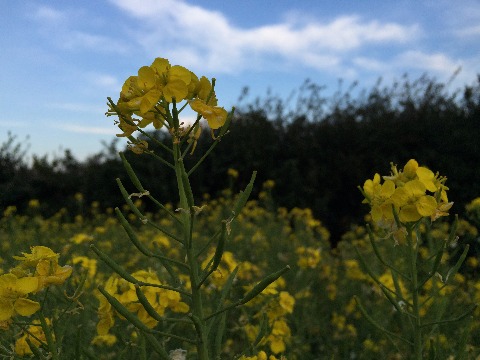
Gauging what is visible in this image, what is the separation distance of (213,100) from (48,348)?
0.71m

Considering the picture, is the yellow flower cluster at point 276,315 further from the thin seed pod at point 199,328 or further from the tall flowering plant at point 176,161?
the thin seed pod at point 199,328

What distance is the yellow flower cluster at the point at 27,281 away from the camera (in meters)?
1.30

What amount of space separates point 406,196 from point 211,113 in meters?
0.65

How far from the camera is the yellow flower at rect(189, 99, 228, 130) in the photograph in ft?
3.89

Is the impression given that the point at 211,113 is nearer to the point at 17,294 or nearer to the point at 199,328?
the point at 199,328

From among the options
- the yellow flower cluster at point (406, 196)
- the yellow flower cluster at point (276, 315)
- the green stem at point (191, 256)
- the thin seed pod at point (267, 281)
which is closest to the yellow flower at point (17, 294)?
the green stem at point (191, 256)

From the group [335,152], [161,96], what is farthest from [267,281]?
[335,152]

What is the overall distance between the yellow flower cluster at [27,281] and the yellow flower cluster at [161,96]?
0.40m

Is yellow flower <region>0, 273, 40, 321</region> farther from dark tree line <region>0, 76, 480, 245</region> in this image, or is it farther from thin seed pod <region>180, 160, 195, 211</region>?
dark tree line <region>0, 76, 480, 245</region>

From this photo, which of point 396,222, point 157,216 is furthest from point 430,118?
point 396,222

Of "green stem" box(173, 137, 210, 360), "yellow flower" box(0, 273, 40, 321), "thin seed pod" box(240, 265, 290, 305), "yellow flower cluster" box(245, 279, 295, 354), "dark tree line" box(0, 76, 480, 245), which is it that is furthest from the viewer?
"dark tree line" box(0, 76, 480, 245)

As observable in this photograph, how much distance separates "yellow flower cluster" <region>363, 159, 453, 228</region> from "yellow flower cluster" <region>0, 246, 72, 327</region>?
873 mm

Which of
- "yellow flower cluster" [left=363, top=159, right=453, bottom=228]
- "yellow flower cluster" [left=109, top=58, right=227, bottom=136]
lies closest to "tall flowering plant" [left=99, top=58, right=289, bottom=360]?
"yellow flower cluster" [left=109, top=58, right=227, bottom=136]

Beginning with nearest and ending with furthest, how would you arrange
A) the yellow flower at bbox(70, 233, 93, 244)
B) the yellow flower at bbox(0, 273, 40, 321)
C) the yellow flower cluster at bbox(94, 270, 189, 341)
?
the yellow flower at bbox(0, 273, 40, 321) → the yellow flower cluster at bbox(94, 270, 189, 341) → the yellow flower at bbox(70, 233, 93, 244)
